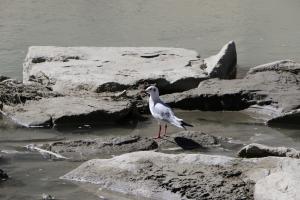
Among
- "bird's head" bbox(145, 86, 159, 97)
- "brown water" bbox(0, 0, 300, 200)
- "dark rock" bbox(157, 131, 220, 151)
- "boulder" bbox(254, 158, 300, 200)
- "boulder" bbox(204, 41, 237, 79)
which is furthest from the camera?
"boulder" bbox(204, 41, 237, 79)

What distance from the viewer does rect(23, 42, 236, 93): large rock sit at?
28.1 feet

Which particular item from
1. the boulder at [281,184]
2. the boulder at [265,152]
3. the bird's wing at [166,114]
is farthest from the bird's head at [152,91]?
the boulder at [281,184]

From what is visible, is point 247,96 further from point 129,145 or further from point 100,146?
point 100,146

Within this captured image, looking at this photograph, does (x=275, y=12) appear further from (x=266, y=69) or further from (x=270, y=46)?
(x=266, y=69)

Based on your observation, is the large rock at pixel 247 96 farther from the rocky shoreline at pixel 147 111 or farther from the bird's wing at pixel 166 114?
the bird's wing at pixel 166 114

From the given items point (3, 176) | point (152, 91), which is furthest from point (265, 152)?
point (3, 176)

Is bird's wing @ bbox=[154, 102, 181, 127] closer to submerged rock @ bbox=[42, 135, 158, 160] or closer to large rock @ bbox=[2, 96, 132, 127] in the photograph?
submerged rock @ bbox=[42, 135, 158, 160]

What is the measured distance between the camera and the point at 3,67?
10.4 meters

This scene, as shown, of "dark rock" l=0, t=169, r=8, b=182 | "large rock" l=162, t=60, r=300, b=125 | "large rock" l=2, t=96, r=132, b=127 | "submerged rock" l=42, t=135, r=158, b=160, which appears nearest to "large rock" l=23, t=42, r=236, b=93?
"large rock" l=162, t=60, r=300, b=125

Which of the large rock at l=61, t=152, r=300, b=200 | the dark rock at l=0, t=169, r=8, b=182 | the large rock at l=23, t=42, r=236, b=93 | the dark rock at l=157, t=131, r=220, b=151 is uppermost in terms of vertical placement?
the large rock at l=23, t=42, r=236, b=93

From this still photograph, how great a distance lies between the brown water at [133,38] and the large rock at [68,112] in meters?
0.17

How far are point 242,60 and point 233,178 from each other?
597 centimetres

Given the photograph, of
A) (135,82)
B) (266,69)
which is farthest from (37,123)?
(266,69)

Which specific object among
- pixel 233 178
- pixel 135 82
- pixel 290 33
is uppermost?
pixel 290 33
